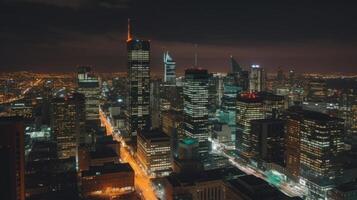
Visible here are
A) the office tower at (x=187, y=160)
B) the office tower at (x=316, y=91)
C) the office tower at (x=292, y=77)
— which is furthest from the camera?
the office tower at (x=292, y=77)

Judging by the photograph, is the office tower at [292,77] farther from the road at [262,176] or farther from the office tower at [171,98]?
the road at [262,176]

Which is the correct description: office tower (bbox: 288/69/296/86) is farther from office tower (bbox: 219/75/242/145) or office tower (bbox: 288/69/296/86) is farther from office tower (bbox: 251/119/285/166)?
office tower (bbox: 251/119/285/166)

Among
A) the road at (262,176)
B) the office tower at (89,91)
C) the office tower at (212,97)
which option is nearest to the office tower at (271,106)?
the road at (262,176)

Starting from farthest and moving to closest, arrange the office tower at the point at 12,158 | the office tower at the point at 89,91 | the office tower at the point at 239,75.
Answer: the office tower at the point at 239,75 < the office tower at the point at 89,91 < the office tower at the point at 12,158

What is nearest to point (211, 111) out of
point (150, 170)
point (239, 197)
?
point (150, 170)

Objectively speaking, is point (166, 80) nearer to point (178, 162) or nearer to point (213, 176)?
point (178, 162)

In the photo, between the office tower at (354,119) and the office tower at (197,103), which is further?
the office tower at (354,119)

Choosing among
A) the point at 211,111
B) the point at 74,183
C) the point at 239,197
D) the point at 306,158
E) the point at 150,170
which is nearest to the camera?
the point at 239,197
